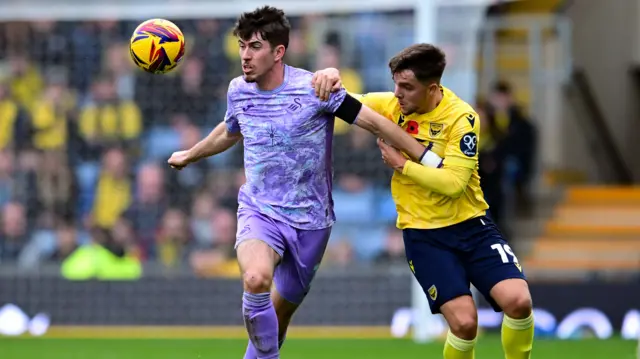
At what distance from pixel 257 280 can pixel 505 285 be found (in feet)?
4.90

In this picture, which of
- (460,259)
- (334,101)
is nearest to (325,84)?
(334,101)

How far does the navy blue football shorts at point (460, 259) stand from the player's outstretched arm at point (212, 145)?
128 cm

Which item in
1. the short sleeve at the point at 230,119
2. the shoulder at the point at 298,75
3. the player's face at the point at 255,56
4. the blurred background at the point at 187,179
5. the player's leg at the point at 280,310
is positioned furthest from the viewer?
the blurred background at the point at 187,179

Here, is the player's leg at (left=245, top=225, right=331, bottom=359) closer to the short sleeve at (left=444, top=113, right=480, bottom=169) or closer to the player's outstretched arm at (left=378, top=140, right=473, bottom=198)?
the player's outstretched arm at (left=378, top=140, right=473, bottom=198)

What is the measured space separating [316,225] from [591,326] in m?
7.33

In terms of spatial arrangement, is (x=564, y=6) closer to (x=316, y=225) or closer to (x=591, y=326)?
(x=591, y=326)

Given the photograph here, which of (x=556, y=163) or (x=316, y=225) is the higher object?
(x=316, y=225)

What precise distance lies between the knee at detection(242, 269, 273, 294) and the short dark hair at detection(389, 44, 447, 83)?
1.48 m

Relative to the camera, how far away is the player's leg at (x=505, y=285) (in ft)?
25.0

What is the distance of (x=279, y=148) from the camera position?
7703 millimetres

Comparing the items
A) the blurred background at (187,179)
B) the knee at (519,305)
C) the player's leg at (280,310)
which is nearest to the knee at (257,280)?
the player's leg at (280,310)

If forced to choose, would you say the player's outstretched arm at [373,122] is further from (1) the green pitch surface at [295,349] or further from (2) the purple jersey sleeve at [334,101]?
(1) the green pitch surface at [295,349]

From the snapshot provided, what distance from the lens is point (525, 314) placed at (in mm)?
7680

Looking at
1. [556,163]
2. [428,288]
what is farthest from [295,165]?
[556,163]
